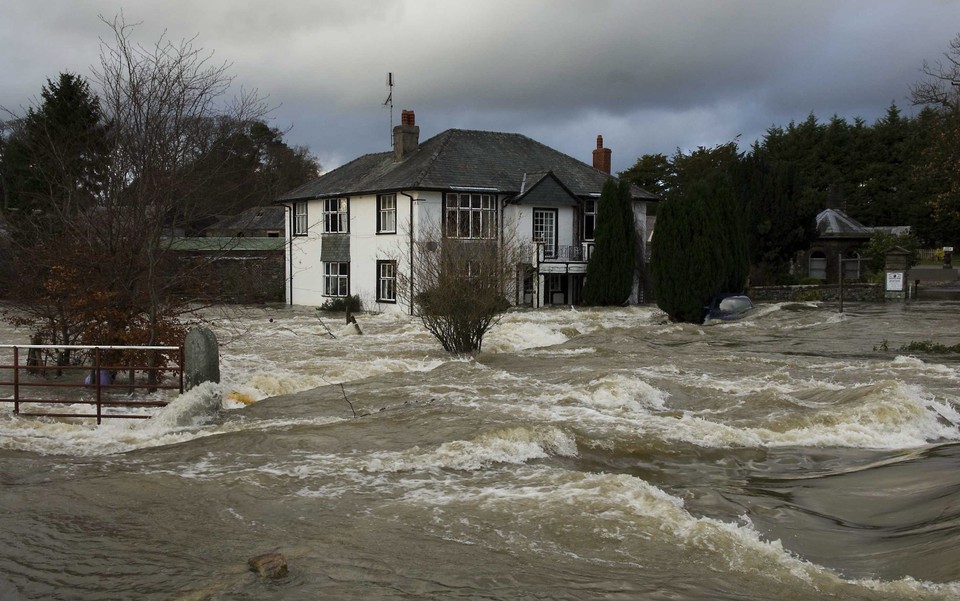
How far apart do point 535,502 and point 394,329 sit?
20827 mm

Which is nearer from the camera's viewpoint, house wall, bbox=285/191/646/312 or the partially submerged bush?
house wall, bbox=285/191/646/312

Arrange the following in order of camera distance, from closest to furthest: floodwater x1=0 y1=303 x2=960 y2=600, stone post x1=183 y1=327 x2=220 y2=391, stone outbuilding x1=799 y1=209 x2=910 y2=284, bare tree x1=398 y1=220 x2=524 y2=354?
1. floodwater x1=0 y1=303 x2=960 y2=600
2. stone post x1=183 y1=327 x2=220 y2=391
3. bare tree x1=398 y1=220 x2=524 y2=354
4. stone outbuilding x1=799 y1=209 x2=910 y2=284

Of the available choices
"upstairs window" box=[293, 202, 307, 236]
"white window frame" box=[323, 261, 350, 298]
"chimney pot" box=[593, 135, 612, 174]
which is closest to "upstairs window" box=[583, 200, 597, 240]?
"chimney pot" box=[593, 135, 612, 174]

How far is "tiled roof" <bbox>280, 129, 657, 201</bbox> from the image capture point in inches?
1455

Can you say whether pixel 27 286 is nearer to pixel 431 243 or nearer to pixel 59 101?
pixel 431 243

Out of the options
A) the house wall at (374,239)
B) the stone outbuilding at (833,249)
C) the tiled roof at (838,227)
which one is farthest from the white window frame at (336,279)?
the tiled roof at (838,227)

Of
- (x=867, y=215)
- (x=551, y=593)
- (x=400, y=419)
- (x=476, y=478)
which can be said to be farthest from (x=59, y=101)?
(x=867, y=215)

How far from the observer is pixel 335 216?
41.2 meters

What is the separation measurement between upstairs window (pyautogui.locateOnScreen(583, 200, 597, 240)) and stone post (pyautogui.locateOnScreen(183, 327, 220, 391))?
93.4 ft

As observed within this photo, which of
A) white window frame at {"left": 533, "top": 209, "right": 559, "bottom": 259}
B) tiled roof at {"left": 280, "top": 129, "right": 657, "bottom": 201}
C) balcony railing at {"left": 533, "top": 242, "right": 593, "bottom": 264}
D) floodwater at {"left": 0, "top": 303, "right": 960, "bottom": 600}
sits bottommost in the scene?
floodwater at {"left": 0, "top": 303, "right": 960, "bottom": 600}

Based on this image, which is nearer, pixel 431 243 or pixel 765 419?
pixel 765 419

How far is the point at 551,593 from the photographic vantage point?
645 centimetres

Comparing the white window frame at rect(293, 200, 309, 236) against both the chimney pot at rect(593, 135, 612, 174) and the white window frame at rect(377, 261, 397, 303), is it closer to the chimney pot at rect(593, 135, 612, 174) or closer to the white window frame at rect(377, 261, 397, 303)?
the white window frame at rect(377, 261, 397, 303)

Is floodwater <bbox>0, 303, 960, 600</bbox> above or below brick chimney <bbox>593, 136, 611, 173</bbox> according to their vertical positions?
below
